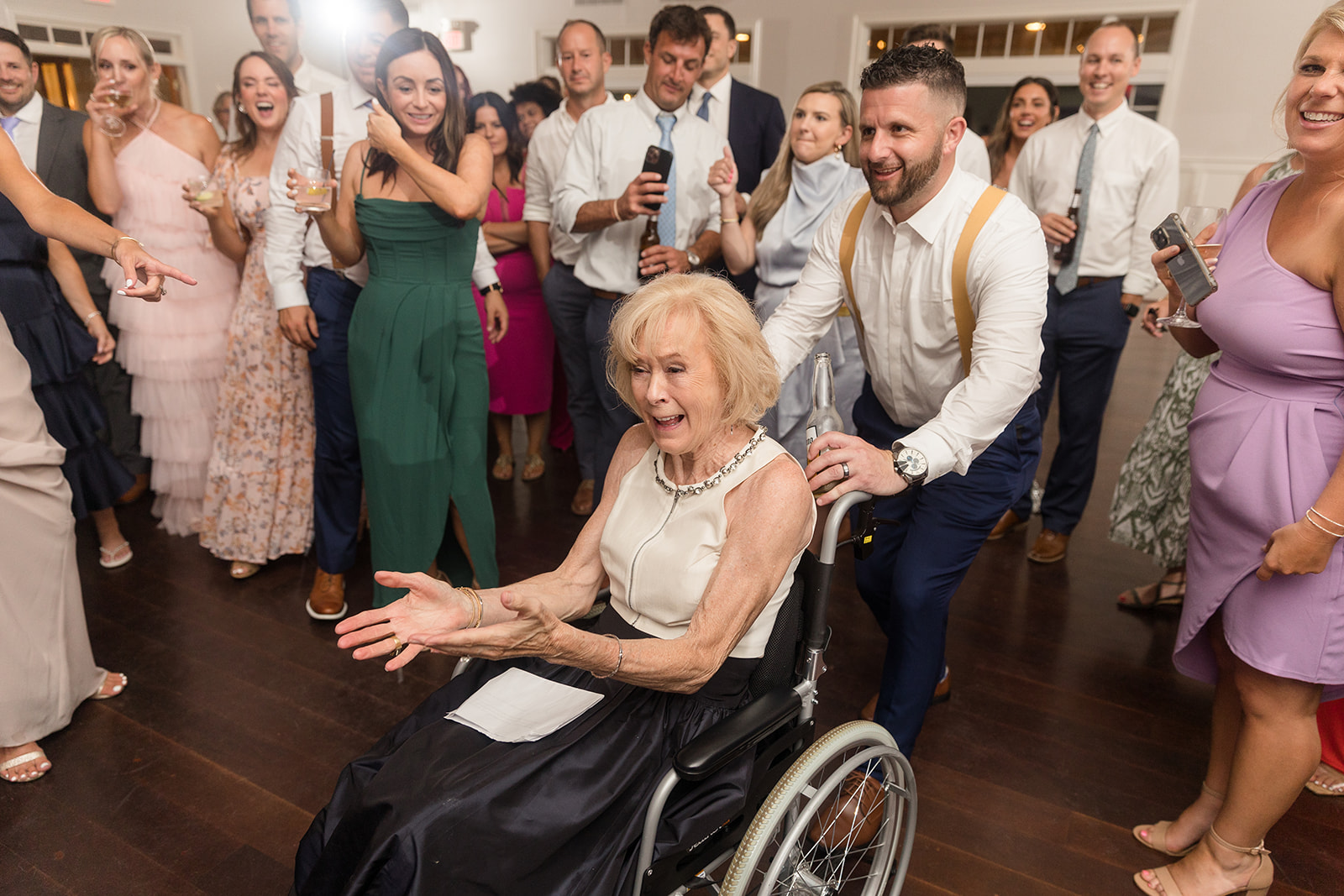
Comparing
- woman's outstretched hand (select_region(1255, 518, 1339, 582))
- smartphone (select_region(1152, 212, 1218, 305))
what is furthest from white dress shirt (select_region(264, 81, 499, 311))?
woman's outstretched hand (select_region(1255, 518, 1339, 582))

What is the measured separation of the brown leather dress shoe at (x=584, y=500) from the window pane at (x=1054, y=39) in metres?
6.66

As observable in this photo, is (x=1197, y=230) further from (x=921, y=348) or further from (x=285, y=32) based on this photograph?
(x=285, y=32)

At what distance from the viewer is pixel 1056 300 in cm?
325

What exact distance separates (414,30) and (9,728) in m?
2.07

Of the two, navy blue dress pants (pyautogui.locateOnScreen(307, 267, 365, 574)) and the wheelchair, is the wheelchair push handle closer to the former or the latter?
the wheelchair

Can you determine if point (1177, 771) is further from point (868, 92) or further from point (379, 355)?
point (379, 355)

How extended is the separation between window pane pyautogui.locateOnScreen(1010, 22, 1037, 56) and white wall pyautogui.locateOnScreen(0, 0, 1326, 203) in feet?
0.50

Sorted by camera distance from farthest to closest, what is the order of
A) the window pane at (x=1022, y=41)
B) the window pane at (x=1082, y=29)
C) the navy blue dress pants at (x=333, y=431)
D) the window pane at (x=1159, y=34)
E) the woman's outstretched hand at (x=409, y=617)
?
the window pane at (x=1022, y=41), the window pane at (x=1082, y=29), the window pane at (x=1159, y=34), the navy blue dress pants at (x=333, y=431), the woman's outstretched hand at (x=409, y=617)

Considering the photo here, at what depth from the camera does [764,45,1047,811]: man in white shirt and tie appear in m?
1.66

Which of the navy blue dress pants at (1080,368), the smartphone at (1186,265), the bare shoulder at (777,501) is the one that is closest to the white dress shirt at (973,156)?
the navy blue dress pants at (1080,368)

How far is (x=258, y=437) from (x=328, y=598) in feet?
2.35

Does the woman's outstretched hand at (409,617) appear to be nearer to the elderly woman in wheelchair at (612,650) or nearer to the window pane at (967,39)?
the elderly woman in wheelchair at (612,650)

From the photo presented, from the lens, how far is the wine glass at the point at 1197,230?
1684 mm

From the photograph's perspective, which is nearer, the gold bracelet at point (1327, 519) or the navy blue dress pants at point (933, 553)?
the gold bracelet at point (1327, 519)
